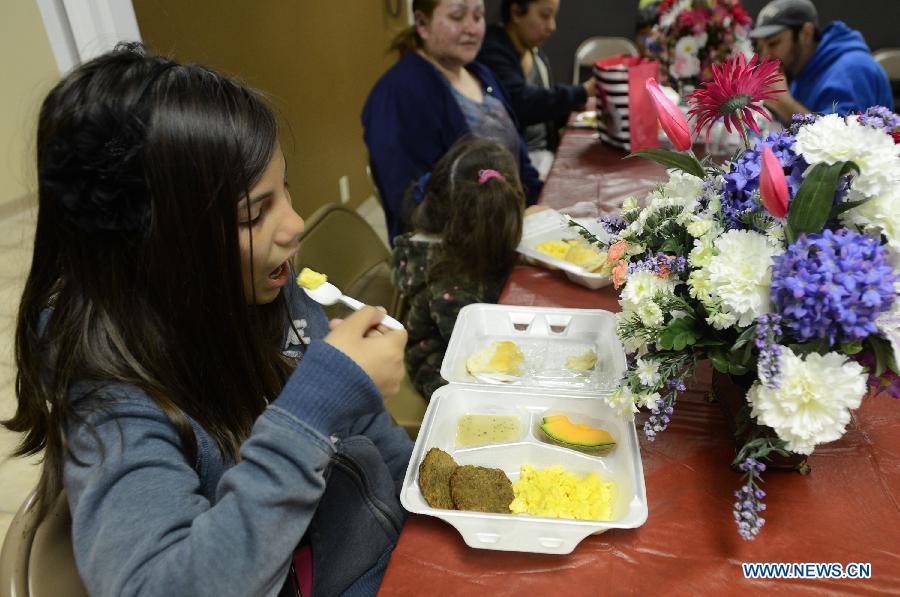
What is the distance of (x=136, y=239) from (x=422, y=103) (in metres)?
1.59

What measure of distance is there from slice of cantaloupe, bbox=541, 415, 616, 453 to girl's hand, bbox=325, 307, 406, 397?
0.29 meters

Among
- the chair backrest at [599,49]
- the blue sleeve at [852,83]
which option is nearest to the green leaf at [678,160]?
the blue sleeve at [852,83]

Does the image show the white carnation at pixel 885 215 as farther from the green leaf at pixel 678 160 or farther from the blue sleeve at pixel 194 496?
the blue sleeve at pixel 194 496

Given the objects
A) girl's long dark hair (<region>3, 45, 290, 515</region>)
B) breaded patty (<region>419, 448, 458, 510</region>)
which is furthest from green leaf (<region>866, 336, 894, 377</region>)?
girl's long dark hair (<region>3, 45, 290, 515</region>)

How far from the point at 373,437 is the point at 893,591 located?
757 mm

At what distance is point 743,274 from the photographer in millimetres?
677

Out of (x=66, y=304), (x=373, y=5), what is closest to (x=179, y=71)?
(x=66, y=304)

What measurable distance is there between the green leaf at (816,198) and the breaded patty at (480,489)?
1.64 ft

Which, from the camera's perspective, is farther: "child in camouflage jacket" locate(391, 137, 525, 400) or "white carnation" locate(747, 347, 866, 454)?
"child in camouflage jacket" locate(391, 137, 525, 400)

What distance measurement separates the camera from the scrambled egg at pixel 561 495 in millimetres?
792

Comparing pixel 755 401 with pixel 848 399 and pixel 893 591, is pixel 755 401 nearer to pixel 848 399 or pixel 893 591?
pixel 848 399

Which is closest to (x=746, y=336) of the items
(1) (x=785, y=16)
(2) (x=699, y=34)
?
(2) (x=699, y=34)

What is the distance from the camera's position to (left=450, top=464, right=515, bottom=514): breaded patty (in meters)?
0.79

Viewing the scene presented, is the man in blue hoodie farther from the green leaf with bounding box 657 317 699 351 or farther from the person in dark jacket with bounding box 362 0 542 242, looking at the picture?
the green leaf with bounding box 657 317 699 351
